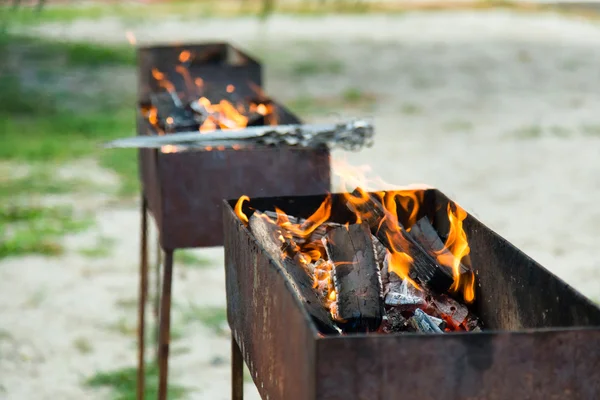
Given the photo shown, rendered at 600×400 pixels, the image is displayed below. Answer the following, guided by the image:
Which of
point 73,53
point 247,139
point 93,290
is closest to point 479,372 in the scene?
point 247,139

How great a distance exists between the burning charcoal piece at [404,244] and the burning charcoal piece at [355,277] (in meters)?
0.08

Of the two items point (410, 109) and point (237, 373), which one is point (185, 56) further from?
point (410, 109)

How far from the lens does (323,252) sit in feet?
8.30

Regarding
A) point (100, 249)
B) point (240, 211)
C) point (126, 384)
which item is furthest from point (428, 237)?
point (100, 249)

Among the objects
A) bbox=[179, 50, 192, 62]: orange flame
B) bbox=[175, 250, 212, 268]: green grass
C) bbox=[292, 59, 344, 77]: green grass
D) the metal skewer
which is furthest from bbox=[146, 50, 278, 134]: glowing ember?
bbox=[292, 59, 344, 77]: green grass

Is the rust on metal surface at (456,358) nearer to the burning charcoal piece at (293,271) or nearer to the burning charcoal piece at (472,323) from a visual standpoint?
the burning charcoal piece at (293,271)

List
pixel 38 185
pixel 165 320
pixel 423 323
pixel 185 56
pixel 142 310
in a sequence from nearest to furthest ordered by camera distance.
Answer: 1. pixel 423 323
2. pixel 165 320
3. pixel 142 310
4. pixel 185 56
5. pixel 38 185

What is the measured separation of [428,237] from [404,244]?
0.13 meters

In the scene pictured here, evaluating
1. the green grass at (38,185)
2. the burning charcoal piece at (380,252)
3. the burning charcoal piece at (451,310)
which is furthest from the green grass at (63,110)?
the burning charcoal piece at (451,310)

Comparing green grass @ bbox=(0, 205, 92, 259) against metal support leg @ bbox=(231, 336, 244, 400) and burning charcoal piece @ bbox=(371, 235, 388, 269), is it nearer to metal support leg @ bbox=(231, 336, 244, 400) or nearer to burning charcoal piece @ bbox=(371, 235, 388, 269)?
metal support leg @ bbox=(231, 336, 244, 400)

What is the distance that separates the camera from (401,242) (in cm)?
242

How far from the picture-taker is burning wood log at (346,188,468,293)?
234cm

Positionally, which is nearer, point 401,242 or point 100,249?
point 401,242

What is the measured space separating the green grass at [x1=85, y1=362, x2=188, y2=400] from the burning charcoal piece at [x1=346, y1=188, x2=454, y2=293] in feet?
5.95
